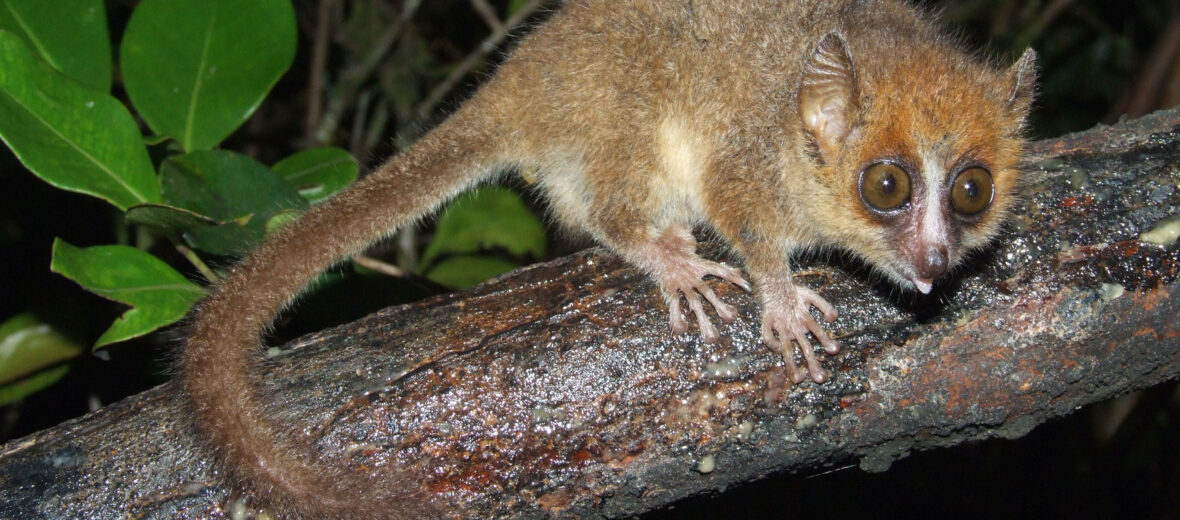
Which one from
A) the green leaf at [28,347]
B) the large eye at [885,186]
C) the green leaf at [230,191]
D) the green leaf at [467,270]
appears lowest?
the green leaf at [28,347]

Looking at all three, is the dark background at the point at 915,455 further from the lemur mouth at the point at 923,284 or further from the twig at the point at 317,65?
the lemur mouth at the point at 923,284

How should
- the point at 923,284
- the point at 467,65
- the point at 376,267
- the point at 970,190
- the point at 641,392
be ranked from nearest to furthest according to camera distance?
1. the point at 641,392
2. the point at 923,284
3. the point at 970,190
4. the point at 376,267
5. the point at 467,65

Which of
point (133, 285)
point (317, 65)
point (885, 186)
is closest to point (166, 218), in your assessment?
point (133, 285)

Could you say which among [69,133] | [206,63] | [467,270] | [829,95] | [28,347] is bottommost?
[28,347]

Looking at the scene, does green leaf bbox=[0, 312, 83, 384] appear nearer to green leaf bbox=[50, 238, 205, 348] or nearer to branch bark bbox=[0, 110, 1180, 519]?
green leaf bbox=[50, 238, 205, 348]

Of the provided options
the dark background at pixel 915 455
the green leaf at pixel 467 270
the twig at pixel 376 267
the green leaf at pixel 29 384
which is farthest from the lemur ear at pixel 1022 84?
the green leaf at pixel 29 384

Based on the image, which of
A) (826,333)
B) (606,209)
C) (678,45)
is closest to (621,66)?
(678,45)

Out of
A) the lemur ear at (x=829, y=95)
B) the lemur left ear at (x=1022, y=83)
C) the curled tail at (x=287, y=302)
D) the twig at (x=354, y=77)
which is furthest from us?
the twig at (x=354, y=77)

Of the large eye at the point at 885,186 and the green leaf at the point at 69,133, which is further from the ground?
the large eye at the point at 885,186

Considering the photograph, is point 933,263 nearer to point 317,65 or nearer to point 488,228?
point 488,228
